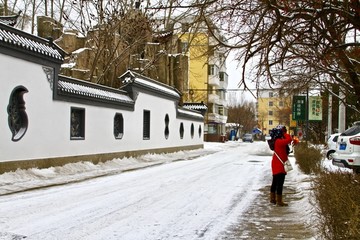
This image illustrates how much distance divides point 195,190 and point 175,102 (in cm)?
1977

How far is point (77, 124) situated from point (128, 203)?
9.04m

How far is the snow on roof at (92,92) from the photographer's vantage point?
17264mm

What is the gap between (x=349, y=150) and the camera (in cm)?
1303

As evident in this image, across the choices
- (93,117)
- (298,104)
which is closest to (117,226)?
(93,117)

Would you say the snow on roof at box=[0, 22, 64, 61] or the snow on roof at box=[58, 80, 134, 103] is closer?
the snow on roof at box=[0, 22, 64, 61]

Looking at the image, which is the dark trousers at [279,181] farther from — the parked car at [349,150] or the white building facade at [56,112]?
the white building facade at [56,112]

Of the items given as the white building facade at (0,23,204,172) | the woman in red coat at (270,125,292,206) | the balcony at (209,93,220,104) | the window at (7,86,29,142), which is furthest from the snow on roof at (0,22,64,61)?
the balcony at (209,93,220,104)

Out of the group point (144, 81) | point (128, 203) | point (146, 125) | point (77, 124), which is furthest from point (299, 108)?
point (128, 203)

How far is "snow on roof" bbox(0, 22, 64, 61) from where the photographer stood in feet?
44.7

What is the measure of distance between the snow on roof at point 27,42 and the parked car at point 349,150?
9942mm

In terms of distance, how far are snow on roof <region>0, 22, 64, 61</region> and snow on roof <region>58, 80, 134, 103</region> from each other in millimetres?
1178

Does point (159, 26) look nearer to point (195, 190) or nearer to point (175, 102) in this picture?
point (195, 190)

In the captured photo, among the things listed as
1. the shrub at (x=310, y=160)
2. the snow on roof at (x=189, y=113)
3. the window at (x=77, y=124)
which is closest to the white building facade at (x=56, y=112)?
the window at (x=77, y=124)

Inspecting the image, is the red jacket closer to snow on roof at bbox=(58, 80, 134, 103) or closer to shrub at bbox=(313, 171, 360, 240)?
shrub at bbox=(313, 171, 360, 240)
